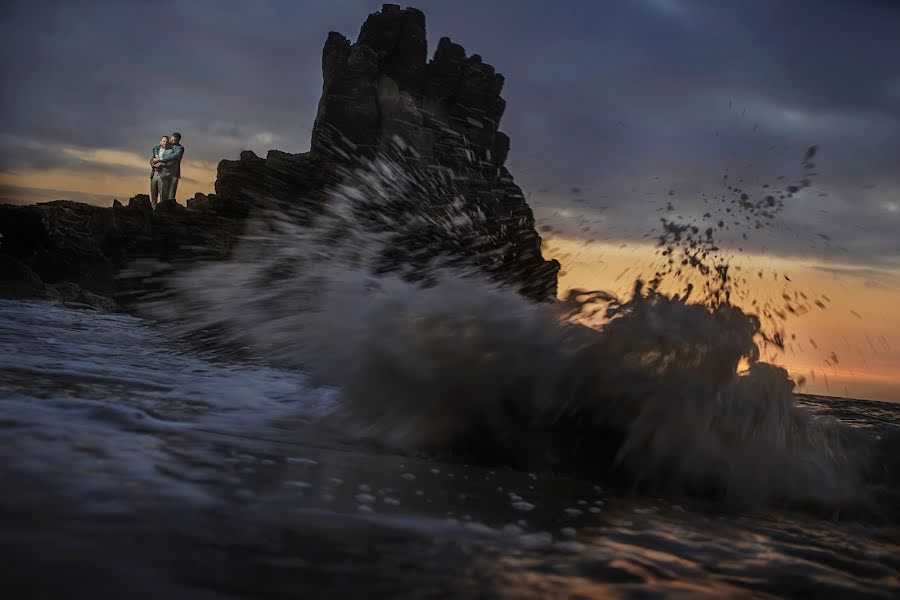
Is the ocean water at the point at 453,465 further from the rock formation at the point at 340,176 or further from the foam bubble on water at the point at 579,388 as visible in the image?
the rock formation at the point at 340,176

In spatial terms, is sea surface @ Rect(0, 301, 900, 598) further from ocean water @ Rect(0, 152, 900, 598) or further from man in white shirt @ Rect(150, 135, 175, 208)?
man in white shirt @ Rect(150, 135, 175, 208)

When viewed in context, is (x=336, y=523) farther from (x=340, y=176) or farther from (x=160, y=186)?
(x=160, y=186)

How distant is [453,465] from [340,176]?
14858 millimetres

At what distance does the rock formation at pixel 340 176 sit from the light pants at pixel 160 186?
1.15 ft

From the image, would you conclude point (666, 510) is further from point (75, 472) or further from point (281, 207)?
point (281, 207)

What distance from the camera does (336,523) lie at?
128 cm

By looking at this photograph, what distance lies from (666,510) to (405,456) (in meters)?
0.76

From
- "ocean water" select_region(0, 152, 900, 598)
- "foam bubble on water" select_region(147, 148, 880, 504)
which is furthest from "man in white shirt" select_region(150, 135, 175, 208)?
Answer: "foam bubble on water" select_region(147, 148, 880, 504)

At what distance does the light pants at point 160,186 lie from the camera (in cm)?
1633

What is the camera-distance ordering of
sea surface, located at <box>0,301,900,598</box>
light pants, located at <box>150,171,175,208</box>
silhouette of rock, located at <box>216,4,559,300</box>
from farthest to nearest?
1. silhouette of rock, located at <box>216,4,559,300</box>
2. light pants, located at <box>150,171,175,208</box>
3. sea surface, located at <box>0,301,900,598</box>

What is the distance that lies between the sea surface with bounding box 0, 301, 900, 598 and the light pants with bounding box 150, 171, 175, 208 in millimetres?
15018

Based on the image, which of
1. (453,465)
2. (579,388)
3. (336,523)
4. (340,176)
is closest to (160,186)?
(340,176)

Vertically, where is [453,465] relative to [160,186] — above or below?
below

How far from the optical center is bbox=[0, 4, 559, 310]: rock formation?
15.6m
